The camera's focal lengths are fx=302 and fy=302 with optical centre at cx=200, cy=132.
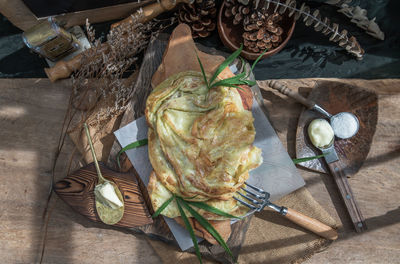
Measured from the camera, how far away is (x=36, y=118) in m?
2.00

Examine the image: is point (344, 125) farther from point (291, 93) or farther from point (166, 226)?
point (166, 226)

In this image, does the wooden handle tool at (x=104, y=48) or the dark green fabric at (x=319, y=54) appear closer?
the wooden handle tool at (x=104, y=48)

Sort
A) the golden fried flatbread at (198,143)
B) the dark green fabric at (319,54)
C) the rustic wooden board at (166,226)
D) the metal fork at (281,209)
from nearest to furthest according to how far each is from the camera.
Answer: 1. the golden fried flatbread at (198,143)
2. the metal fork at (281,209)
3. the rustic wooden board at (166,226)
4. the dark green fabric at (319,54)

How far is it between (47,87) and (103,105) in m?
0.41

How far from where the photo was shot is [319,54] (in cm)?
211

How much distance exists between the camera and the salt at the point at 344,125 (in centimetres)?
186

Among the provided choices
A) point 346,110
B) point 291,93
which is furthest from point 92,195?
point 346,110

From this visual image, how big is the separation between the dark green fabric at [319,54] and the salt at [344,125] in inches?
14.9

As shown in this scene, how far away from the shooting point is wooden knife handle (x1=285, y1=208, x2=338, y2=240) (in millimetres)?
1779

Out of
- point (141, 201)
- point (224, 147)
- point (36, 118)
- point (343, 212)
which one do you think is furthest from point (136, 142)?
point (343, 212)

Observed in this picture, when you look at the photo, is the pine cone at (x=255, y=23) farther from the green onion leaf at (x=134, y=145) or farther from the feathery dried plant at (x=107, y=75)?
the green onion leaf at (x=134, y=145)

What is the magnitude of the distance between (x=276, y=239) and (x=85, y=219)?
1220mm

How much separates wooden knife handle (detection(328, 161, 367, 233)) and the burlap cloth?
5.5 inches

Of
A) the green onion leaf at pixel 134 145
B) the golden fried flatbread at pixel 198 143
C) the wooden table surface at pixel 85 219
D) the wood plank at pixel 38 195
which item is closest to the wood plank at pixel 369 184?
the wooden table surface at pixel 85 219
